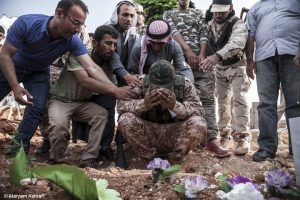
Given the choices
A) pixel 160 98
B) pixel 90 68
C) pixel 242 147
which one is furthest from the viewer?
pixel 242 147

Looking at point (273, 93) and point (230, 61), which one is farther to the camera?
point (230, 61)

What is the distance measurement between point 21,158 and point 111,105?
2.42 m

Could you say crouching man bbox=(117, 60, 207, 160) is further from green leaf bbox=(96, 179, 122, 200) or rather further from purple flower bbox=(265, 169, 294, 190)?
green leaf bbox=(96, 179, 122, 200)

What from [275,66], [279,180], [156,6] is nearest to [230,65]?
[275,66]

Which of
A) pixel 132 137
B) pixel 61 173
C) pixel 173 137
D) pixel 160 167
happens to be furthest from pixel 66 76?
pixel 61 173

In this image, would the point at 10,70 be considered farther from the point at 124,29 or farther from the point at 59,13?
the point at 124,29

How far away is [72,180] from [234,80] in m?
3.52

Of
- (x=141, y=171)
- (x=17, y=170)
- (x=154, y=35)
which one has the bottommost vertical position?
(x=141, y=171)

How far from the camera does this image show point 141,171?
357cm

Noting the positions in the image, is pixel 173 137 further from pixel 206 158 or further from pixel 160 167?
pixel 160 167

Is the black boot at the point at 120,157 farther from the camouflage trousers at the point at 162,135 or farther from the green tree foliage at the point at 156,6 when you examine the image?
the green tree foliage at the point at 156,6

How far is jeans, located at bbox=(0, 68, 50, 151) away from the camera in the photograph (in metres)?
3.78

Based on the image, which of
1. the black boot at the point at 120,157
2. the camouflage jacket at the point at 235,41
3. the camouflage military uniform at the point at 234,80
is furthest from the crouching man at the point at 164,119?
the camouflage military uniform at the point at 234,80

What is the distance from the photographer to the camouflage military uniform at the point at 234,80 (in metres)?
4.69
